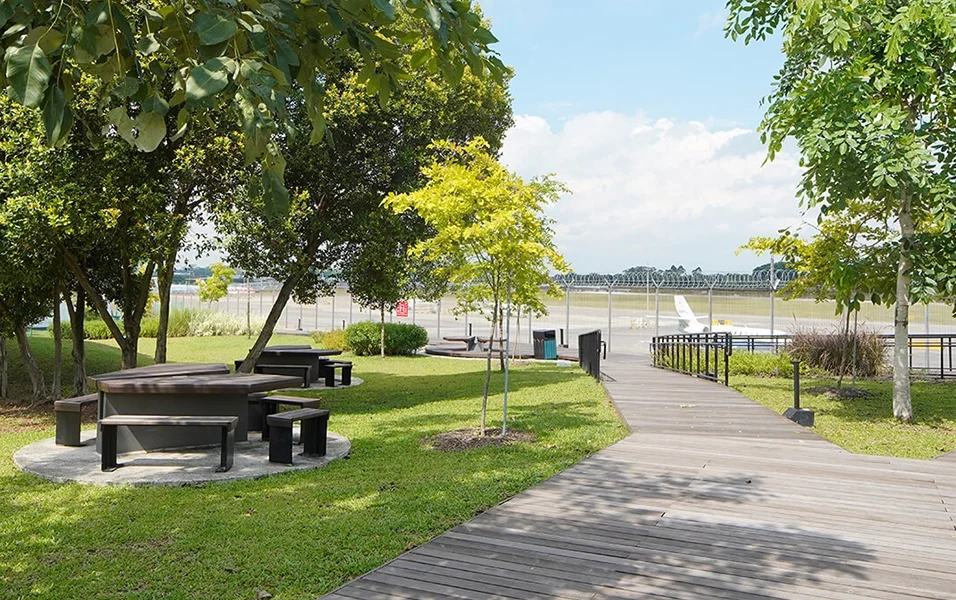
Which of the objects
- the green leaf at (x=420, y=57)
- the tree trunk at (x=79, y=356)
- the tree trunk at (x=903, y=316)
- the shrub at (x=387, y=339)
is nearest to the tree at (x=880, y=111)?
the tree trunk at (x=903, y=316)

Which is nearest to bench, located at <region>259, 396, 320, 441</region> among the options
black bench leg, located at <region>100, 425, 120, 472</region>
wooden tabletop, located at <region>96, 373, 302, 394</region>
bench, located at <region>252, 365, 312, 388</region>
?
wooden tabletop, located at <region>96, 373, 302, 394</region>

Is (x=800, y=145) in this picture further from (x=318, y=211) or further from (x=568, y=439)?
(x=318, y=211)

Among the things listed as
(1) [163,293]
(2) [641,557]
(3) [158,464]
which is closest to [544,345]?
(1) [163,293]

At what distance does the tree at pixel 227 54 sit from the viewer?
193 cm

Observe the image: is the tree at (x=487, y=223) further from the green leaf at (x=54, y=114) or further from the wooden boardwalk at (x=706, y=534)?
the green leaf at (x=54, y=114)

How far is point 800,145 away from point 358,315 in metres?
37.3

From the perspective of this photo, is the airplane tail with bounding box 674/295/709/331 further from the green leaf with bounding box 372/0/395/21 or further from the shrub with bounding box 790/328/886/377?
the green leaf with bounding box 372/0/395/21

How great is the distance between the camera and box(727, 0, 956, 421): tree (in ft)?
30.5

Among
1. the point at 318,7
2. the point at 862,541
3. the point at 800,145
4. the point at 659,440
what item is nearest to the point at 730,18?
the point at 800,145

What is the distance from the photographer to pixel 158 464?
7531 mm

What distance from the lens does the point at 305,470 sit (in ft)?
24.3

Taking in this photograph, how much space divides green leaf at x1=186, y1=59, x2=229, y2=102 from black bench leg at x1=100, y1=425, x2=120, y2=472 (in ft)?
20.5

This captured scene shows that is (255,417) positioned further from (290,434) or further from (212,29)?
(212,29)

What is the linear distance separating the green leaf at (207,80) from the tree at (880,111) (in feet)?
28.9
